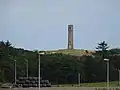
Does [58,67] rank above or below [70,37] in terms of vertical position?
below

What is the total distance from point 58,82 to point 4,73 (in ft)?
55.4

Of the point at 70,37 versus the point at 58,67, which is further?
the point at 70,37

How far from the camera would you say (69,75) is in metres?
113

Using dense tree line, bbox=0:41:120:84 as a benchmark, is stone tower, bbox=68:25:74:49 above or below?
above

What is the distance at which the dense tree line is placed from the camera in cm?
10500

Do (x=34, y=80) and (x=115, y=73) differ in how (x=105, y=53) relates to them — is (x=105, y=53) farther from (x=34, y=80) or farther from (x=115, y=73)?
(x=34, y=80)

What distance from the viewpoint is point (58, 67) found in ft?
361

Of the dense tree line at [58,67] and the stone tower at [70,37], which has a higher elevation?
the stone tower at [70,37]

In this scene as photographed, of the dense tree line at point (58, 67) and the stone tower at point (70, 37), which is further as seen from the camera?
the stone tower at point (70, 37)

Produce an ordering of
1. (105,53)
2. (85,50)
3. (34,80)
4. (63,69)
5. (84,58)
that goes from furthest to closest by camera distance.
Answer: (85,50)
(105,53)
(84,58)
(63,69)
(34,80)

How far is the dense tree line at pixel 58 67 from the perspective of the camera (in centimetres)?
10500

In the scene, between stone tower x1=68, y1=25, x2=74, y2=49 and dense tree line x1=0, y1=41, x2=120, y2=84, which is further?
stone tower x1=68, y1=25, x2=74, y2=49

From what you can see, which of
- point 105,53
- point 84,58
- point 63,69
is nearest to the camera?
point 63,69

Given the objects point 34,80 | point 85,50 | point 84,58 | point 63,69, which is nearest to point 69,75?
point 63,69
